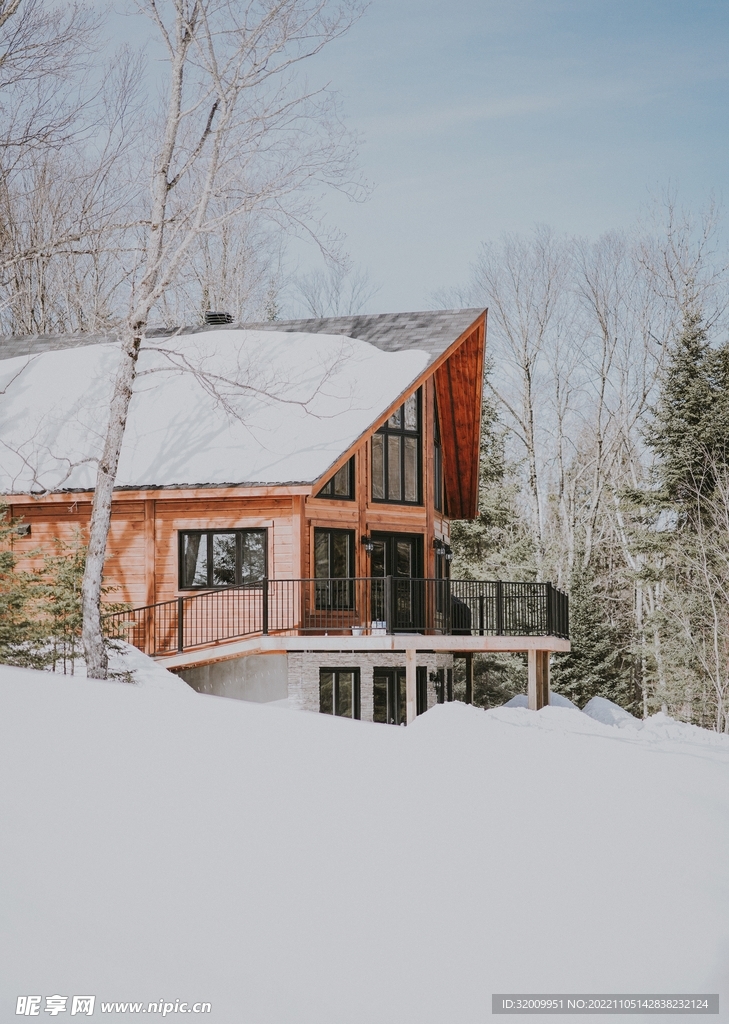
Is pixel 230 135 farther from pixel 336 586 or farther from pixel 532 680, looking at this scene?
pixel 532 680

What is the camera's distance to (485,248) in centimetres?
3622

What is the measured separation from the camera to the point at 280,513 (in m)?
17.0

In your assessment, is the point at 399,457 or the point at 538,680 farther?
the point at 538,680

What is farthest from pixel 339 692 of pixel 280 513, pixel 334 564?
pixel 280 513

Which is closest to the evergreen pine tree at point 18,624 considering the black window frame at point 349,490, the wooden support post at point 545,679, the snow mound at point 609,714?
the black window frame at point 349,490

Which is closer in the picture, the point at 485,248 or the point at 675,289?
the point at 675,289

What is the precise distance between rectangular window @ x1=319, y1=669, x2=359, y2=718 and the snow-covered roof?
374 centimetres

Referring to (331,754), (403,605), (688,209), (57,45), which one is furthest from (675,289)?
(331,754)

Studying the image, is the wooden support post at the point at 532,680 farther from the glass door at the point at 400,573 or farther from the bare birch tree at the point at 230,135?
the bare birch tree at the point at 230,135

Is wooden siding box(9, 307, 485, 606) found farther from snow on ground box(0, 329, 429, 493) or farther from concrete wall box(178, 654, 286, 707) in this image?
concrete wall box(178, 654, 286, 707)

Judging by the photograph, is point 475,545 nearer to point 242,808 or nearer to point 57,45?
point 57,45

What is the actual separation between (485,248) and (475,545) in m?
11.2

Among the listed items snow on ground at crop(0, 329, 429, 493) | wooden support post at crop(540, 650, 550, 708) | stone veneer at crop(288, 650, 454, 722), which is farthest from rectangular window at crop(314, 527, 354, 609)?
wooden support post at crop(540, 650, 550, 708)

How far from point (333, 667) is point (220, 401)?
5.14 m
